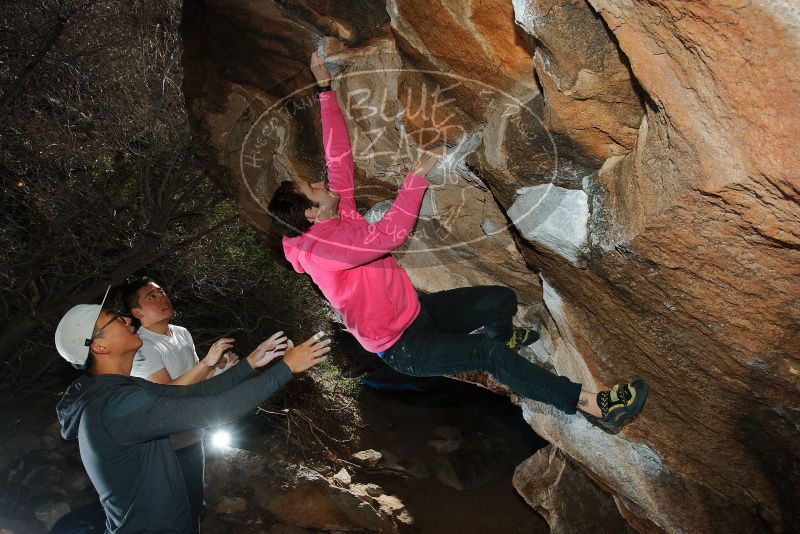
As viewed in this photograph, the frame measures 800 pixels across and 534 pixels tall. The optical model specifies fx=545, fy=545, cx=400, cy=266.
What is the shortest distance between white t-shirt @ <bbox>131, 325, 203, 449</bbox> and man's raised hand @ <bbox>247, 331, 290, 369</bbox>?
873mm

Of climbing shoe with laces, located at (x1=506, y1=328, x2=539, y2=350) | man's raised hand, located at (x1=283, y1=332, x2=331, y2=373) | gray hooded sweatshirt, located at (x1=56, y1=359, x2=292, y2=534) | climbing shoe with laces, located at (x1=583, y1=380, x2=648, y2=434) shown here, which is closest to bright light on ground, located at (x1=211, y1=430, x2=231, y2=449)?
climbing shoe with laces, located at (x1=506, y1=328, x2=539, y2=350)

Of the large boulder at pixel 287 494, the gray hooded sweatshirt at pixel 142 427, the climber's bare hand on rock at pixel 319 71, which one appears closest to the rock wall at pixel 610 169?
the climber's bare hand on rock at pixel 319 71

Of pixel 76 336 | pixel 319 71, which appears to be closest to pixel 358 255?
pixel 76 336

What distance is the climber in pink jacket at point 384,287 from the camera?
8.64 ft

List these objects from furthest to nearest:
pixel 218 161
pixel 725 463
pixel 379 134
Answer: pixel 218 161 → pixel 379 134 → pixel 725 463

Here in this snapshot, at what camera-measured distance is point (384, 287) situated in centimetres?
293

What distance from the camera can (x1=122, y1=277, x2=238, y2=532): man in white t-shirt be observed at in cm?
314

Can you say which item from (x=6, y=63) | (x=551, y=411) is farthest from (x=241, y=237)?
(x=551, y=411)

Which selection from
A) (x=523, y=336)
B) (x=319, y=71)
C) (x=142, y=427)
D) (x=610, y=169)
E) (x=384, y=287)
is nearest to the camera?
(x=142, y=427)

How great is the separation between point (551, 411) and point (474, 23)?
3.27 m

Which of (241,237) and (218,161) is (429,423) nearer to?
(241,237)

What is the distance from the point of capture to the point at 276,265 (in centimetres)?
897

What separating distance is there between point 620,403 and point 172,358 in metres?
2.63

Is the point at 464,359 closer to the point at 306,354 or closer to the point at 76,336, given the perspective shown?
the point at 306,354
